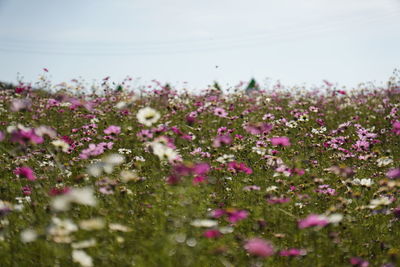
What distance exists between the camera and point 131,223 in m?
2.74

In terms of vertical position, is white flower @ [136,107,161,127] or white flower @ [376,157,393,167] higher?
white flower @ [136,107,161,127]

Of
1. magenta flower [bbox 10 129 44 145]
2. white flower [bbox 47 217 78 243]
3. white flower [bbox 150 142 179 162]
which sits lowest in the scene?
white flower [bbox 47 217 78 243]

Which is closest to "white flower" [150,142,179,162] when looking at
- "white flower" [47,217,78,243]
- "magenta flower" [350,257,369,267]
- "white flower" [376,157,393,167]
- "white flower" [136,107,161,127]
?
"white flower" [136,107,161,127]

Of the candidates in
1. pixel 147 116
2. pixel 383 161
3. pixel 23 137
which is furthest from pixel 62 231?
pixel 383 161

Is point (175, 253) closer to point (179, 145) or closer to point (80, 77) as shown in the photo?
point (179, 145)

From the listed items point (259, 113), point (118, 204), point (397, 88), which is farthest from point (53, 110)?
point (397, 88)

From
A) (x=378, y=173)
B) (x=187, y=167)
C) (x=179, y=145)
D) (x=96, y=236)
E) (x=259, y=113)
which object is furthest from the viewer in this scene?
(x=259, y=113)

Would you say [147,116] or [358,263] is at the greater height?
[147,116]

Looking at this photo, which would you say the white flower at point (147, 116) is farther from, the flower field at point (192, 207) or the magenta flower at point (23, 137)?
the magenta flower at point (23, 137)

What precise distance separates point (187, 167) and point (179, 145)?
3576 millimetres

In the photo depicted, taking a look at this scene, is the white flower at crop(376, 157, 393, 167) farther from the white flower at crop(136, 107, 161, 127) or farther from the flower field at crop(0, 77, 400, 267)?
the white flower at crop(136, 107, 161, 127)

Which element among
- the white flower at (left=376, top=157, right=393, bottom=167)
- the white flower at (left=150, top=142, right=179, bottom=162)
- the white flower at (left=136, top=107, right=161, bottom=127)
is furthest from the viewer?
the white flower at (left=376, top=157, right=393, bottom=167)

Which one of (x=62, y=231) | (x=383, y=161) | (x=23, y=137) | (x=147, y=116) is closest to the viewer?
(x=62, y=231)

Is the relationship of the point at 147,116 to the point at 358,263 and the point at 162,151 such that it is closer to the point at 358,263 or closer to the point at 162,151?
the point at 162,151
